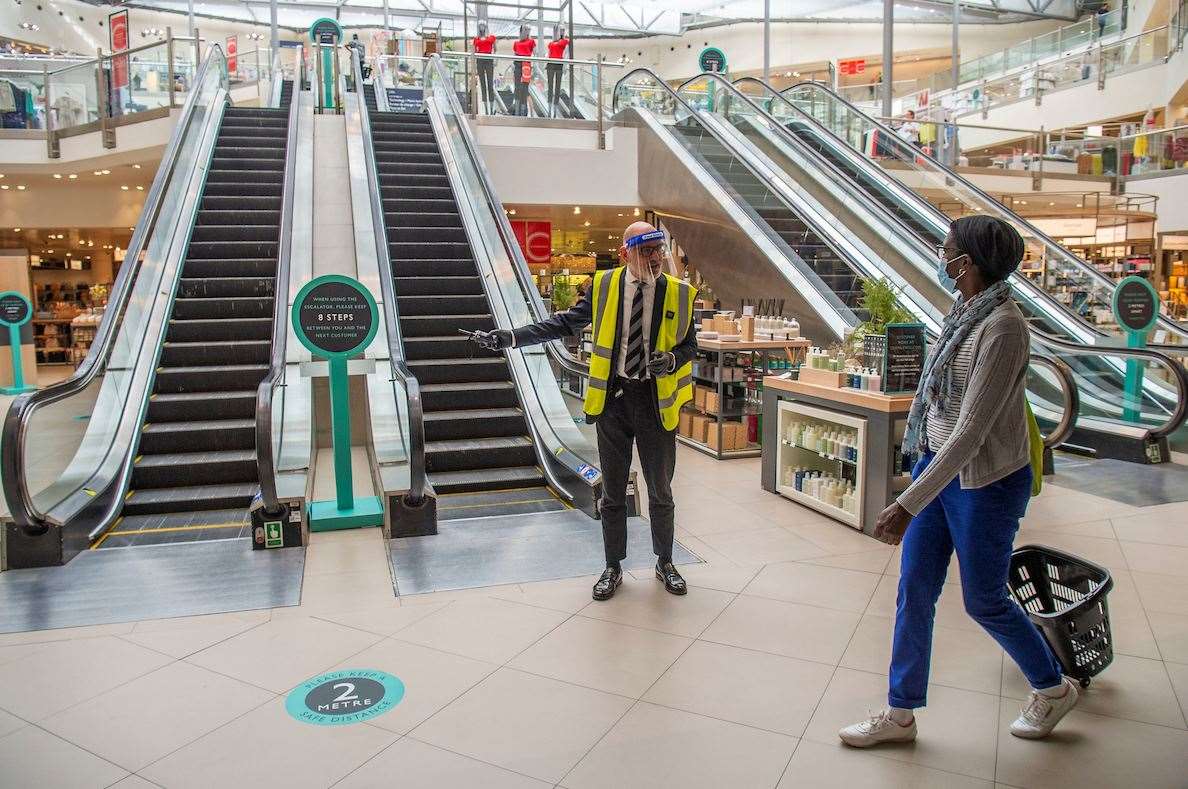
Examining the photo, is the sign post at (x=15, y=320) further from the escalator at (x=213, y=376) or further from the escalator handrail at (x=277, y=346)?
the escalator handrail at (x=277, y=346)

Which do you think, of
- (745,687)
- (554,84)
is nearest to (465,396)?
(745,687)

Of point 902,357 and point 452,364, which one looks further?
point 452,364

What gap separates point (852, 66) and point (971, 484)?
111 ft

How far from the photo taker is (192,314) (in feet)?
25.8

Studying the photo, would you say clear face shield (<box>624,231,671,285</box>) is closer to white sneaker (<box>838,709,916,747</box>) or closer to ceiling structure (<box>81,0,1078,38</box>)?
white sneaker (<box>838,709,916,747</box>)

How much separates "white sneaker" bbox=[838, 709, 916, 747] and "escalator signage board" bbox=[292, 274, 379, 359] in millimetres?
3667

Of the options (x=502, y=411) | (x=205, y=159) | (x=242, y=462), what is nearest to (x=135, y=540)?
(x=242, y=462)

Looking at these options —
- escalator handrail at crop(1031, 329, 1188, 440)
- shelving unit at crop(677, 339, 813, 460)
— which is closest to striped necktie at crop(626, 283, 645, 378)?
shelving unit at crop(677, 339, 813, 460)

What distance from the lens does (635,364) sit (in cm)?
405

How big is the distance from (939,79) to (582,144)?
17759 millimetres

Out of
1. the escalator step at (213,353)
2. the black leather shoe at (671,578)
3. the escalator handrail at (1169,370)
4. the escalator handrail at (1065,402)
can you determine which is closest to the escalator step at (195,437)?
the escalator step at (213,353)

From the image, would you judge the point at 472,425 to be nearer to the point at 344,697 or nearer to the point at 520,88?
the point at 344,697

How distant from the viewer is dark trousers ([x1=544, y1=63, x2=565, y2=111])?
1538cm

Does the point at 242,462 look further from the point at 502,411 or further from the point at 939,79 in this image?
the point at 939,79
